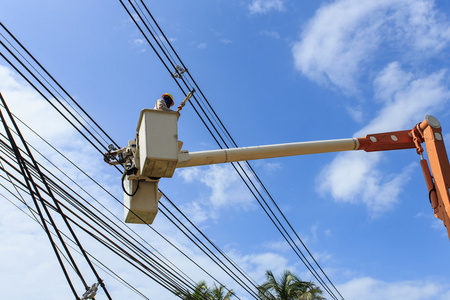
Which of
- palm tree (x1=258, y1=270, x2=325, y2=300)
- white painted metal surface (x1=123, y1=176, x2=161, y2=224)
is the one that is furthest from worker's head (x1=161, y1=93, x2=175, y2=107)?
palm tree (x1=258, y1=270, x2=325, y2=300)

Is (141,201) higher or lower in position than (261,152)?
lower

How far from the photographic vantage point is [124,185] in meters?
6.36

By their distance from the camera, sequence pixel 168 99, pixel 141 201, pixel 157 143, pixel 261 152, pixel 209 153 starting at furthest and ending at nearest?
pixel 261 152 < pixel 209 153 < pixel 168 99 < pixel 141 201 < pixel 157 143

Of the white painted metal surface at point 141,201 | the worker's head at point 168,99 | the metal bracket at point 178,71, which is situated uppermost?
the metal bracket at point 178,71

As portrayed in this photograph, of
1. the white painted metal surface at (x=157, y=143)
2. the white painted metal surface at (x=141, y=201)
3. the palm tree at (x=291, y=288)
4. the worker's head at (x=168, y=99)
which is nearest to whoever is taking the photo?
the white painted metal surface at (x=157, y=143)

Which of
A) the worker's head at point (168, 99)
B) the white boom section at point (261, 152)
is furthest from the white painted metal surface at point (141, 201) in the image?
the worker's head at point (168, 99)

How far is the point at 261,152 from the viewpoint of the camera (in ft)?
23.9

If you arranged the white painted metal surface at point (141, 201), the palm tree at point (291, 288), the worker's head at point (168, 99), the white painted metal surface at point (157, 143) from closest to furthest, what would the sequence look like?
the white painted metal surface at point (157, 143)
the white painted metal surface at point (141, 201)
the worker's head at point (168, 99)
the palm tree at point (291, 288)

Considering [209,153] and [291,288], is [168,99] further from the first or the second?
[291,288]

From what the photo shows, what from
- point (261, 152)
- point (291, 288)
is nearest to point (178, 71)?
point (261, 152)

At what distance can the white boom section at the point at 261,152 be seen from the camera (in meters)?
6.56

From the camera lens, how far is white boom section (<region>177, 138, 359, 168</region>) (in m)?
6.56

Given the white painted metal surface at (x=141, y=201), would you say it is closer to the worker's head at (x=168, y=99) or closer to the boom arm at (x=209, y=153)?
the boom arm at (x=209, y=153)

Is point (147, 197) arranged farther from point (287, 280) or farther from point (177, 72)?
point (287, 280)
